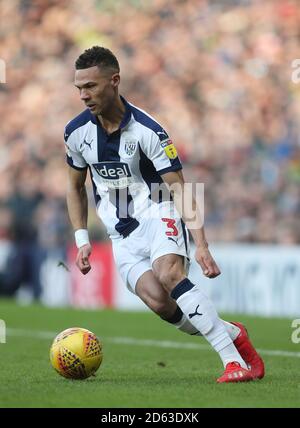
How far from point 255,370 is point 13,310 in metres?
10.5

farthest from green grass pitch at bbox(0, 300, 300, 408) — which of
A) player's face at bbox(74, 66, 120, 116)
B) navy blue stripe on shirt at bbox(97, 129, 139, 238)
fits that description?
player's face at bbox(74, 66, 120, 116)

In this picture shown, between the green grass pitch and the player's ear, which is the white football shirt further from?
the green grass pitch

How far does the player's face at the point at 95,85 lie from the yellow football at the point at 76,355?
5.23ft

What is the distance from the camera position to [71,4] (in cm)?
2198

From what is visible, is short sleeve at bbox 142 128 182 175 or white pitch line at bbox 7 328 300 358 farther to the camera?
white pitch line at bbox 7 328 300 358

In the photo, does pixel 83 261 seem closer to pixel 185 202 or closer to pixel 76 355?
pixel 76 355

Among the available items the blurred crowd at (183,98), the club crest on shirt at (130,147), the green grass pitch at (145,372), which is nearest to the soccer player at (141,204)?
the club crest on shirt at (130,147)

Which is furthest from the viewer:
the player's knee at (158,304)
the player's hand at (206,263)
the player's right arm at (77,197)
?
the player's right arm at (77,197)

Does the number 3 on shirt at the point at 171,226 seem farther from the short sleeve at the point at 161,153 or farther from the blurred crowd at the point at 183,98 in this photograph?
the blurred crowd at the point at 183,98

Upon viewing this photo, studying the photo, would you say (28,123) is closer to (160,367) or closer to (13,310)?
(13,310)

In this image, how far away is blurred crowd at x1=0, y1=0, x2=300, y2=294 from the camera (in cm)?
1723

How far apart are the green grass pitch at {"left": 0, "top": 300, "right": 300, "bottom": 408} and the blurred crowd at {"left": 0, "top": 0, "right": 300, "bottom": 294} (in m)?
3.63

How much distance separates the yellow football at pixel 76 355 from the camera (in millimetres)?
6879
